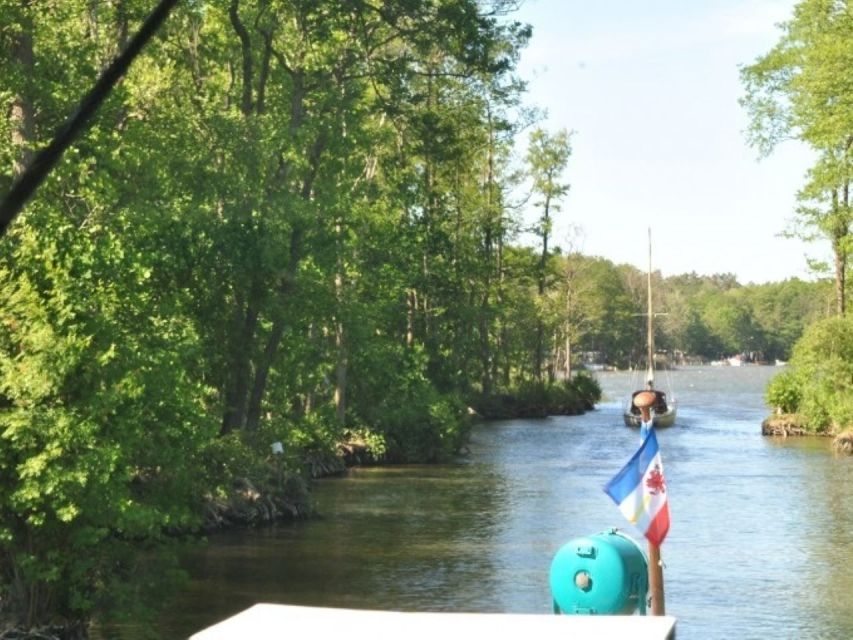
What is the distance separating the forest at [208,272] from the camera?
17.6 meters

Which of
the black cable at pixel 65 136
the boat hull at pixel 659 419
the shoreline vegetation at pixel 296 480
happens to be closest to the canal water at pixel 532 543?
the shoreline vegetation at pixel 296 480

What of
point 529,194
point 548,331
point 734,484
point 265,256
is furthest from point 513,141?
point 265,256

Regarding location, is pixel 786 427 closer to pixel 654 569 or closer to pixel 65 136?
pixel 654 569

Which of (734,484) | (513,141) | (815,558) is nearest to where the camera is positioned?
(815,558)

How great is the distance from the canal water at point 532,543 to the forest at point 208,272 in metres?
2.06

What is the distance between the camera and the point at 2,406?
17.6 m

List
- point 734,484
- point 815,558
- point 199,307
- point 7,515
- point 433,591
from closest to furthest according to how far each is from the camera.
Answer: point 7,515, point 433,591, point 815,558, point 199,307, point 734,484

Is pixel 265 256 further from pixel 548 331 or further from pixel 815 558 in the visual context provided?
pixel 548 331

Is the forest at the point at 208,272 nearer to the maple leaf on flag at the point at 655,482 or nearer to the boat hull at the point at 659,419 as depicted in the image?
the maple leaf on flag at the point at 655,482

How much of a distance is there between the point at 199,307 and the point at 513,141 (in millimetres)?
52647

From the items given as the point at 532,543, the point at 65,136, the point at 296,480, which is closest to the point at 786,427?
the point at 296,480

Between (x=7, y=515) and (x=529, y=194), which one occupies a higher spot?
(x=529, y=194)

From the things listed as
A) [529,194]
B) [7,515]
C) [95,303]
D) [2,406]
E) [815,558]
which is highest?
[529,194]

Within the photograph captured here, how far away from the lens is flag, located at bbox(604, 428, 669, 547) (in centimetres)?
1588
